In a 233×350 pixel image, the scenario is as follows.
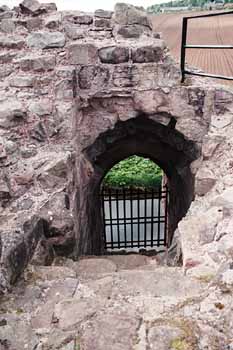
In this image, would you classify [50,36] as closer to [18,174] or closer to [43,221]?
[18,174]

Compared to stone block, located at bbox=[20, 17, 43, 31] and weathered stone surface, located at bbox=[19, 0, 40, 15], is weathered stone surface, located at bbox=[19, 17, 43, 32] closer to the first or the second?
stone block, located at bbox=[20, 17, 43, 31]

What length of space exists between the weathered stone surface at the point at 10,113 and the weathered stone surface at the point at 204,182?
1.92 metres

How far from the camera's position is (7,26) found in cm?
485

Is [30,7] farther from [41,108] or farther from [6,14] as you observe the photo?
[41,108]

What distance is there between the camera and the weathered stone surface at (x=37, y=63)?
4516mm

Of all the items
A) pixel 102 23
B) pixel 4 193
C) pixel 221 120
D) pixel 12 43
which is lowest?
pixel 4 193

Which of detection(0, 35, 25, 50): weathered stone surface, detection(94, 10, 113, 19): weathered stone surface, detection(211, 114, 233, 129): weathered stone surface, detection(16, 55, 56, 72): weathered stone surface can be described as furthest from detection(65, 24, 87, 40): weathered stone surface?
detection(211, 114, 233, 129): weathered stone surface

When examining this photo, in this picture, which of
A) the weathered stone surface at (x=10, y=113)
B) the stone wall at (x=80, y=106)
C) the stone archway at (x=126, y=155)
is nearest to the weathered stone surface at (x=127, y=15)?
the stone wall at (x=80, y=106)

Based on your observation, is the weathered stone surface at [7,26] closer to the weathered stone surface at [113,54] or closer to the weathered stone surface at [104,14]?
the weathered stone surface at [104,14]

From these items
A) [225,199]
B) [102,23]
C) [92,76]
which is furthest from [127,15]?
[225,199]

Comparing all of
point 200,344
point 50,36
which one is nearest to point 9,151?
point 50,36

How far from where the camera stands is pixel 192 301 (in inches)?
92.9

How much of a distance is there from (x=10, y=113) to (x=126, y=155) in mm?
2841

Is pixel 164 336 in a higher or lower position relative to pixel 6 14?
lower
